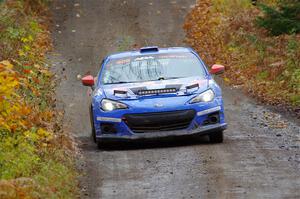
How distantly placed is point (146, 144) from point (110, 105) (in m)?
1.15

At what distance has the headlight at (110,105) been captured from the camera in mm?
14070

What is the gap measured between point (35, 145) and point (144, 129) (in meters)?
2.49

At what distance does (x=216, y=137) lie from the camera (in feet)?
47.0

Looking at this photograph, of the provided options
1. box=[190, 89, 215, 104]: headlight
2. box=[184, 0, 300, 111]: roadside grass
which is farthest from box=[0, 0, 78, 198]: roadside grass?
box=[184, 0, 300, 111]: roadside grass

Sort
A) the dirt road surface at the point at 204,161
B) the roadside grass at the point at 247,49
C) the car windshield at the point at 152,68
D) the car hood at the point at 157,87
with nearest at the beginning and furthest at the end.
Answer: the dirt road surface at the point at 204,161 < the car hood at the point at 157,87 < the car windshield at the point at 152,68 < the roadside grass at the point at 247,49

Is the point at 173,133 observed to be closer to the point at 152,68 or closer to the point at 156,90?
the point at 156,90

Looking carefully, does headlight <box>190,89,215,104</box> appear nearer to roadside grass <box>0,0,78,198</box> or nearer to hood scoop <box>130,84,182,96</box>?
hood scoop <box>130,84,182,96</box>

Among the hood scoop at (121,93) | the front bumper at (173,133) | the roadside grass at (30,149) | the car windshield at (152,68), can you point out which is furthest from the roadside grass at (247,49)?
the roadside grass at (30,149)

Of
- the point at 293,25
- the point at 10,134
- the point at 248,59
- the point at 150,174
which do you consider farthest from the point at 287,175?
the point at 248,59

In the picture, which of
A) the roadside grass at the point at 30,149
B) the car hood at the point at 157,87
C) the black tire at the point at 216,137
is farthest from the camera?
the black tire at the point at 216,137

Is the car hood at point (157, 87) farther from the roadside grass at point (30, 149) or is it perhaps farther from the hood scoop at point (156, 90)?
the roadside grass at point (30, 149)

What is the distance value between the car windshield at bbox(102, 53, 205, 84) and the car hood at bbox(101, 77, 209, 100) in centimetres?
45

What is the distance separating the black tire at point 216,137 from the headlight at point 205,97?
57cm

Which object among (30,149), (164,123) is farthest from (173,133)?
(30,149)
